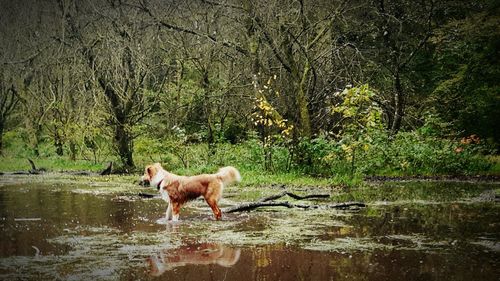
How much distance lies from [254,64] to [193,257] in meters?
14.5

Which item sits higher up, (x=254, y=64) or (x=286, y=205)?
(x=254, y=64)

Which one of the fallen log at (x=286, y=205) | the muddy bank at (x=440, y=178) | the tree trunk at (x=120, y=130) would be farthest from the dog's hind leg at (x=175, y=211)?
the tree trunk at (x=120, y=130)

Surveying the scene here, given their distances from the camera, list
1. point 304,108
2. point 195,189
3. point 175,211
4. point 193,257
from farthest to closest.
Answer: point 304,108, point 195,189, point 175,211, point 193,257

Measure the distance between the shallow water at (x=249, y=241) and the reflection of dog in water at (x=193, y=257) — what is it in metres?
0.01

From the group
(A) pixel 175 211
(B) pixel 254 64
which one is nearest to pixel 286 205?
(A) pixel 175 211

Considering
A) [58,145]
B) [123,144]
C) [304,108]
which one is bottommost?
[58,145]

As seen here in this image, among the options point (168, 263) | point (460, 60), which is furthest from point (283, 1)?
point (168, 263)

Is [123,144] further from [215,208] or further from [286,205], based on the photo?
[215,208]

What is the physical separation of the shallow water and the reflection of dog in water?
1cm

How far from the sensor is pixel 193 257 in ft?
24.6

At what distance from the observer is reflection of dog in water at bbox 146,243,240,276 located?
7.05m

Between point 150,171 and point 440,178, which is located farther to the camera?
point 440,178

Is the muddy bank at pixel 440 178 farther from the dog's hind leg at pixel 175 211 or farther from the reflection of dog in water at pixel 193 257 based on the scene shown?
the reflection of dog in water at pixel 193 257

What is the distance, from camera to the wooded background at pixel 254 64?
19.6 metres
